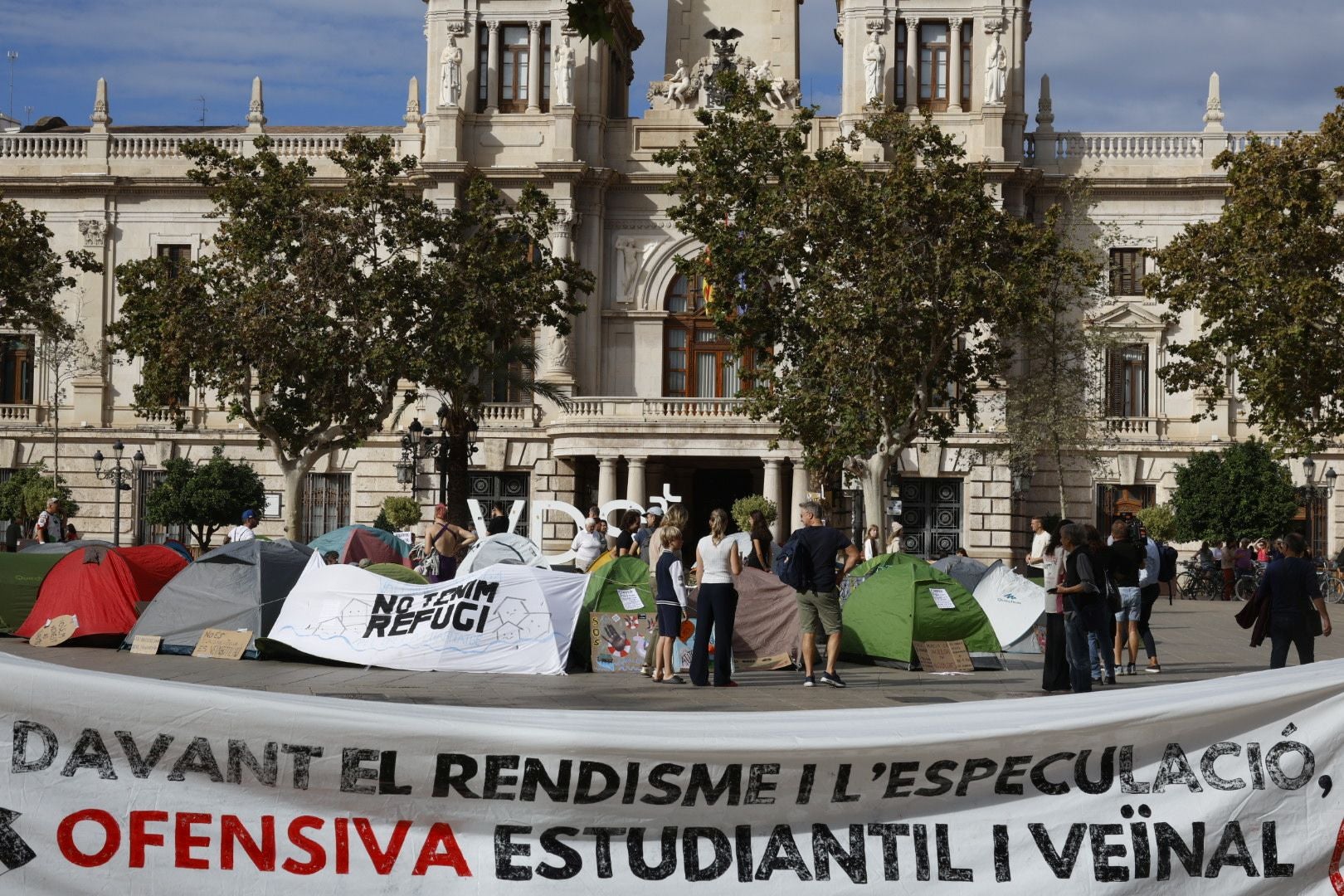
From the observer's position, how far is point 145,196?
50.3 m

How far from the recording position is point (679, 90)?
1934 inches

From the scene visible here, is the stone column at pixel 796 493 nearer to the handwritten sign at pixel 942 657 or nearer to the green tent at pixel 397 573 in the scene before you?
the handwritten sign at pixel 942 657

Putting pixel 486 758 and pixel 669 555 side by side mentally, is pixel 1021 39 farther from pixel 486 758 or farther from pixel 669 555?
pixel 486 758

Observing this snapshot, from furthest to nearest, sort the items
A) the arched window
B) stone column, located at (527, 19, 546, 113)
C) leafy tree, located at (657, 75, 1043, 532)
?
the arched window
stone column, located at (527, 19, 546, 113)
leafy tree, located at (657, 75, 1043, 532)

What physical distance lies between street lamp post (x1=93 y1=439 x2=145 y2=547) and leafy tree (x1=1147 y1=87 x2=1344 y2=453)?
92.6ft

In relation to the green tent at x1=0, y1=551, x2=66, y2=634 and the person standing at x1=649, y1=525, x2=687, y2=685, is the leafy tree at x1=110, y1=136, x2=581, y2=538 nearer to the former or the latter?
the green tent at x1=0, y1=551, x2=66, y2=634

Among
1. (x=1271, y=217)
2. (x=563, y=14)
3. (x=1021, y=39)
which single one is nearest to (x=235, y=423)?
(x=563, y=14)

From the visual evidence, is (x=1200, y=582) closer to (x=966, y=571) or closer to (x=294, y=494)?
(x=966, y=571)

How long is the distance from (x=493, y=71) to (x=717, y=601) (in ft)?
118

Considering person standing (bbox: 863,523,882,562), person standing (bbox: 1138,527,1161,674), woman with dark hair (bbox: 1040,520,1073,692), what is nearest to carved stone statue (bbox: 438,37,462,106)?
person standing (bbox: 863,523,882,562)

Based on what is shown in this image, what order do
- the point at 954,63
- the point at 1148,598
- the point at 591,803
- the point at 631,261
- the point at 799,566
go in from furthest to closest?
the point at 631,261, the point at 954,63, the point at 1148,598, the point at 799,566, the point at 591,803

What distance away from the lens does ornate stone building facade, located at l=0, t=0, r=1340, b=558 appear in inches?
1842

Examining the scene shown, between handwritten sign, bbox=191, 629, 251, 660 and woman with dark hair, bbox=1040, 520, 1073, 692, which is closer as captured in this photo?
woman with dark hair, bbox=1040, 520, 1073, 692

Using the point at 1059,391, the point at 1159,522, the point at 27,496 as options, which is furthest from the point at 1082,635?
the point at 27,496
